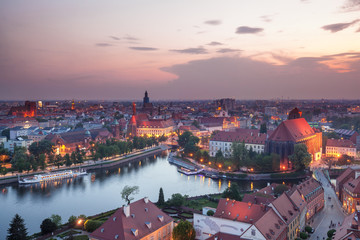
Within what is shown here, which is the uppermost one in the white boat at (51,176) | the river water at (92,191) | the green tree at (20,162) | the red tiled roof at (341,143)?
the red tiled roof at (341,143)

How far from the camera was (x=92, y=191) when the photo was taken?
32312mm

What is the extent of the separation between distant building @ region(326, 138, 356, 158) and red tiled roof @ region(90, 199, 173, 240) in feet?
117

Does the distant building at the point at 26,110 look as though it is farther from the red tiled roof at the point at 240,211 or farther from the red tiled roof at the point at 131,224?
the red tiled roof at the point at 240,211

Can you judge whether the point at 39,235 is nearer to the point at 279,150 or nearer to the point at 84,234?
the point at 84,234

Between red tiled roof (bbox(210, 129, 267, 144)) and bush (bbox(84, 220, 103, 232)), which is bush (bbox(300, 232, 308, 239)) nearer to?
bush (bbox(84, 220, 103, 232))

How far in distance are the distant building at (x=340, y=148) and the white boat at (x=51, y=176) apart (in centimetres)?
3260

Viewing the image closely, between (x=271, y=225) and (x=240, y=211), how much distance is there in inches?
71.4

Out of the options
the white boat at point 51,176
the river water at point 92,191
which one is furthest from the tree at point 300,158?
the white boat at point 51,176

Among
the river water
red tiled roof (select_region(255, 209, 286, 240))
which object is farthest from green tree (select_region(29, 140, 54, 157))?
red tiled roof (select_region(255, 209, 286, 240))

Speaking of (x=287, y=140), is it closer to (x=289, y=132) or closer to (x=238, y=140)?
(x=289, y=132)

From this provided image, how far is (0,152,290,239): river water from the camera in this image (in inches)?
1038

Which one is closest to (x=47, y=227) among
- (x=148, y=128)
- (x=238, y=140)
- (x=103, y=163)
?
(x=103, y=163)

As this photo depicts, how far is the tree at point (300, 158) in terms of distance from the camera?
37188mm

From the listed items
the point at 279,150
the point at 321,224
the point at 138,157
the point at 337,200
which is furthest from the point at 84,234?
the point at 138,157
